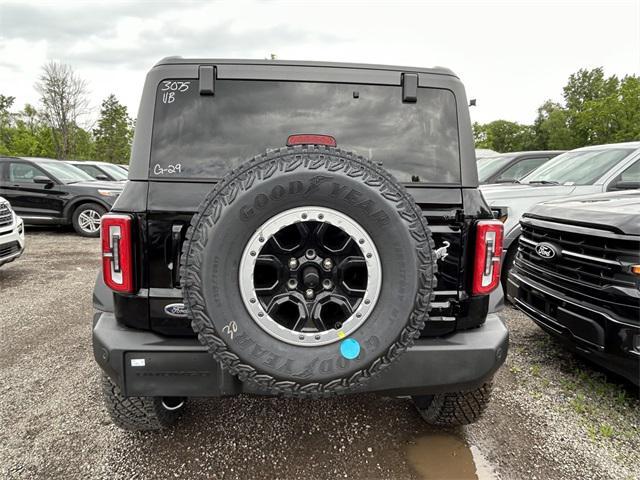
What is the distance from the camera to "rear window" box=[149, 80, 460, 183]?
6.36ft

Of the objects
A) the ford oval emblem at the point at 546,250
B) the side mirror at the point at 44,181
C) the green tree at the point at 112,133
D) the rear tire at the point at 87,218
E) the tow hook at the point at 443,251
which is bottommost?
the rear tire at the point at 87,218

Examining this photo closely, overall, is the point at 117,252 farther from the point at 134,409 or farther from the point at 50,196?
the point at 50,196

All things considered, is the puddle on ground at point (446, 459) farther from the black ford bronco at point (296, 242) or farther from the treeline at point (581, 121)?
the treeline at point (581, 121)

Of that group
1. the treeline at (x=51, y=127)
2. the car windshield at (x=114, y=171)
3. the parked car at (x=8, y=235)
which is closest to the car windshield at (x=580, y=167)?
the parked car at (x=8, y=235)

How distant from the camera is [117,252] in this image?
74.0 inches

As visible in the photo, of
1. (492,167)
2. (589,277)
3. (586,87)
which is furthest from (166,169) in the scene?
(586,87)

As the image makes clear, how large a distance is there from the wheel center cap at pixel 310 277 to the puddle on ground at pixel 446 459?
1.23 m

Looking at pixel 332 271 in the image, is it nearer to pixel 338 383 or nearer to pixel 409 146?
pixel 338 383

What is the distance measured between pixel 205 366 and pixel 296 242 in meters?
0.68

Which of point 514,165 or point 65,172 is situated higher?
point 514,165

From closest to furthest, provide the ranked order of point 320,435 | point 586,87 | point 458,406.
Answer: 1. point 458,406
2. point 320,435
3. point 586,87

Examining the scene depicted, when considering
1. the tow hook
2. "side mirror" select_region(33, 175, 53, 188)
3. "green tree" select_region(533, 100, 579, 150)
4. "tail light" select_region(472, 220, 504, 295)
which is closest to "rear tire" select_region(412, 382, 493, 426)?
"tail light" select_region(472, 220, 504, 295)

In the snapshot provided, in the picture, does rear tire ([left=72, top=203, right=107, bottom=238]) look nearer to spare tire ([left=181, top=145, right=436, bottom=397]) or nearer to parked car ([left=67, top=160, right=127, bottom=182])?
parked car ([left=67, top=160, right=127, bottom=182])

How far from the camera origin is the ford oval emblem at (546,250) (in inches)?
119
